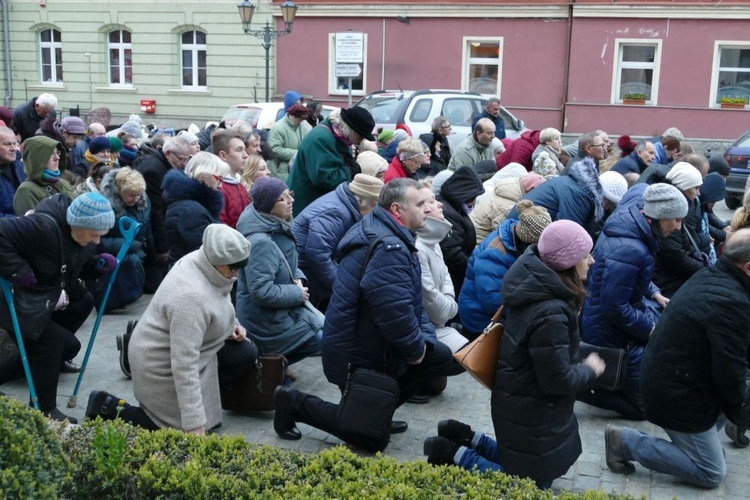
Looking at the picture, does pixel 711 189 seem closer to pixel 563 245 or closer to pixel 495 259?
pixel 495 259

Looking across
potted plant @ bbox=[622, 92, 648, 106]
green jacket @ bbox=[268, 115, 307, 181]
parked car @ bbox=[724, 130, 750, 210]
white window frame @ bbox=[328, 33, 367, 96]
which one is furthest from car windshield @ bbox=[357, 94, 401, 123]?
potted plant @ bbox=[622, 92, 648, 106]

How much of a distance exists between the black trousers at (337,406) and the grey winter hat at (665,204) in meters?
1.84

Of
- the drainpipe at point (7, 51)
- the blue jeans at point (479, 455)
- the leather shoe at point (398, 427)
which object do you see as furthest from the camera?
the drainpipe at point (7, 51)

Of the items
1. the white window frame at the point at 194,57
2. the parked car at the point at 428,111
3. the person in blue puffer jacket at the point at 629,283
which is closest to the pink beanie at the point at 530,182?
the person in blue puffer jacket at the point at 629,283

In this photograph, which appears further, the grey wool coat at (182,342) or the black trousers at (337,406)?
the black trousers at (337,406)

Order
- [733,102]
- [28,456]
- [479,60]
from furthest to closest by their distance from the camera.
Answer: [479,60] < [733,102] < [28,456]

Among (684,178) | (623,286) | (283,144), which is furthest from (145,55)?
(623,286)

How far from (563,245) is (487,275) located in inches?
83.7

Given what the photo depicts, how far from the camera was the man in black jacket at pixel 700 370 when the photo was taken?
4828mm

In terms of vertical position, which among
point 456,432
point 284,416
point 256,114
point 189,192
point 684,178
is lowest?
point 284,416

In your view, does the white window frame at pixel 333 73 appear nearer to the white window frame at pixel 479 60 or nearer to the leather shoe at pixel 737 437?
the white window frame at pixel 479 60

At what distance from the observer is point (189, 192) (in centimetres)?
728

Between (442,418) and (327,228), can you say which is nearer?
(442,418)

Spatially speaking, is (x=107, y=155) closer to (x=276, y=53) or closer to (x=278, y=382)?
(x=278, y=382)
